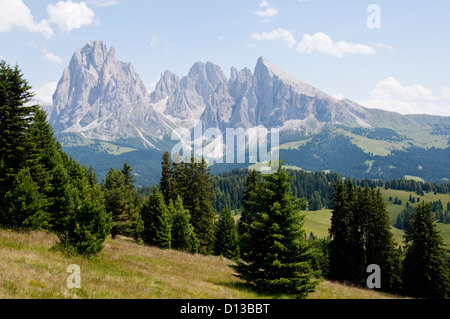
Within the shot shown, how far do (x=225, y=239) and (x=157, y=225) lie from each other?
1770cm

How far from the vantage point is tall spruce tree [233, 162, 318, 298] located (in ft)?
58.5

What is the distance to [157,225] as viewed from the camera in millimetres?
43781

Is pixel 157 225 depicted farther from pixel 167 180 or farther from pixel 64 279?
pixel 64 279

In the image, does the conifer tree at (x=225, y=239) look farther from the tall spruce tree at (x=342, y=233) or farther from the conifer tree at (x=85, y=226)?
the conifer tree at (x=85, y=226)

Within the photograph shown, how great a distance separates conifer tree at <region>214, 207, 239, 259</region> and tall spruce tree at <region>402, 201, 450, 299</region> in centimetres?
2920

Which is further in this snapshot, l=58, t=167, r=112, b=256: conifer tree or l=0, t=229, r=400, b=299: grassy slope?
l=58, t=167, r=112, b=256: conifer tree

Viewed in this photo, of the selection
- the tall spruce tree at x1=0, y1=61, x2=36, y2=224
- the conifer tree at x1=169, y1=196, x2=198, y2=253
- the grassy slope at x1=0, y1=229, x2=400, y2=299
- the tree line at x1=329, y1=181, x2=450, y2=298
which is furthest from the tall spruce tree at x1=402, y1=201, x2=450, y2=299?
the tall spruce tree at x1=0, y1=61, x2=36, y2=224

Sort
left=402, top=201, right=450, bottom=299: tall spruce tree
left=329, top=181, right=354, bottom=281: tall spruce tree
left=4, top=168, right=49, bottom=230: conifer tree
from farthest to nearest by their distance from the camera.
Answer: left=329, top=181, right=354, bottom=281: tall spruce tree < left=402, top=201, right=450, bottom=299: tall spruce tree < left=4, top=168, right=49, bottom=230: conifer tree

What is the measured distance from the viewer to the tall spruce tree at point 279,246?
17844mm

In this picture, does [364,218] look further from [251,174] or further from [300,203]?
[300,203]

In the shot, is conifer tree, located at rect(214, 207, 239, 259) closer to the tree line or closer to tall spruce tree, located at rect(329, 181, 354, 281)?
the tree line

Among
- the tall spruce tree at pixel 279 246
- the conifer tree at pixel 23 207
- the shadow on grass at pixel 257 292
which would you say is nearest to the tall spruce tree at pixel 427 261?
the tall spruce tree at pixel 279 246
